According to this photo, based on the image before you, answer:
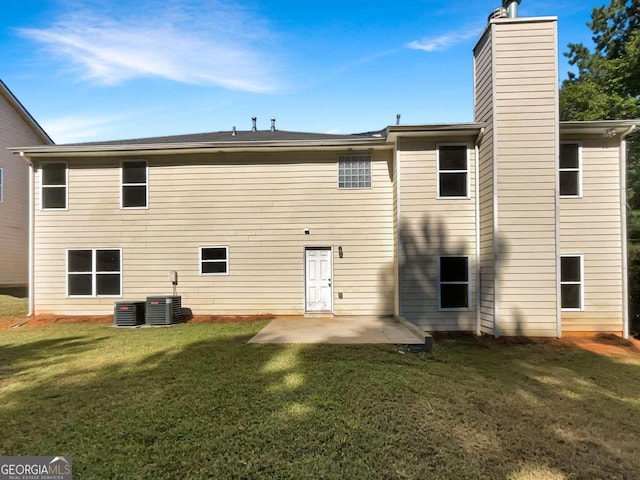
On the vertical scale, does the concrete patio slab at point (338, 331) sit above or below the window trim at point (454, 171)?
below

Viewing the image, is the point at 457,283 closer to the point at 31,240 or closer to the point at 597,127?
the point at 597,127

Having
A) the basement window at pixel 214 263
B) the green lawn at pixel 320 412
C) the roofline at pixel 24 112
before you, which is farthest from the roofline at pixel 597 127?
the roofline at pixel 24 112

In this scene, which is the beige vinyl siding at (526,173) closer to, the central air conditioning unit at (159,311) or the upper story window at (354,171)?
the upper story window at (354,171)

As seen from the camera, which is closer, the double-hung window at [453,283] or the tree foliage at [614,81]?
the double-hung window at [453,283]

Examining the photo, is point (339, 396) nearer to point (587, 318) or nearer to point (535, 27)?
point (587, 318)

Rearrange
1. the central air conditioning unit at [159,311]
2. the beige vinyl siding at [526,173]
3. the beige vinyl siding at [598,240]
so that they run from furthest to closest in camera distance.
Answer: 1. the central air conditioning unit at [159,311]
2. the beige vinyl siding at [598,240]
3. the beige vinyl siding at [526,173]

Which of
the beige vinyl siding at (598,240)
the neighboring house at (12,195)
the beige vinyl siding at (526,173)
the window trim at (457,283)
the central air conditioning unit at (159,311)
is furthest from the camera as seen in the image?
the neighboring house at (12,195)

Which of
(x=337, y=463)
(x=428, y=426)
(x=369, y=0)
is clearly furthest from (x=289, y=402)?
(x=369, y=0)

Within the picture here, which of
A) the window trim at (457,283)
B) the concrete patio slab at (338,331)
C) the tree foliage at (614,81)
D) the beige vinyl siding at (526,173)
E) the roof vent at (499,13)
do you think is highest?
the tree foliage at (614,81)

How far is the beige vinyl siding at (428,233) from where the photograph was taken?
28.5ft

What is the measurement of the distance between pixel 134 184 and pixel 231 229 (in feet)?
10.3

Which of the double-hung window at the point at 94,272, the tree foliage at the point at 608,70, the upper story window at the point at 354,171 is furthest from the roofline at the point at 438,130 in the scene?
the tree foliage at the point at 608,70

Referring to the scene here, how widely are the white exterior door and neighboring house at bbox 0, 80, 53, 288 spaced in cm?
1327

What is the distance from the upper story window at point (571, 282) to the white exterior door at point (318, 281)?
18.8ft
